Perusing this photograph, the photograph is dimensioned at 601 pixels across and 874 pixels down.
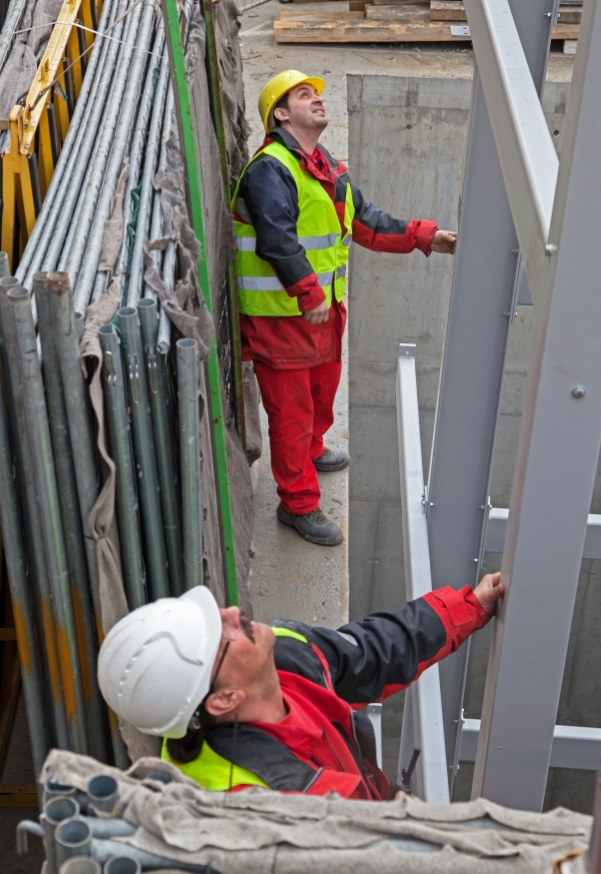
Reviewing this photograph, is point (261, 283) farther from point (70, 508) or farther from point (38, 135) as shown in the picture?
point (70, 508)

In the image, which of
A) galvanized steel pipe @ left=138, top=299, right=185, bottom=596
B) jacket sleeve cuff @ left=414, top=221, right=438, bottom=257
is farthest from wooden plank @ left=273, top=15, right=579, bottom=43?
galvanized steel pipe @ left=138, top=299, right=185, bottom=596

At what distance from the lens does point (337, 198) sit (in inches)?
190

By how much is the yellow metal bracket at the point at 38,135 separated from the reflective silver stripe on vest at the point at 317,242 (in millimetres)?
1280

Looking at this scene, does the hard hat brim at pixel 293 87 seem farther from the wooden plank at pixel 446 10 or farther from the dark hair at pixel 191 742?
the wooden plank at pixel 446 10

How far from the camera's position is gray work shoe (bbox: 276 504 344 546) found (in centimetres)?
527

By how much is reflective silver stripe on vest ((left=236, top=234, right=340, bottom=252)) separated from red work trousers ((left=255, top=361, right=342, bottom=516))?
609 mm

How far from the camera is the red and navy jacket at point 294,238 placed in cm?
444

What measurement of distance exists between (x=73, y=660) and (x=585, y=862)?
2.10 metres

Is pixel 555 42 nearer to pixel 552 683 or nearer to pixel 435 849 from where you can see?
pixel 552 683

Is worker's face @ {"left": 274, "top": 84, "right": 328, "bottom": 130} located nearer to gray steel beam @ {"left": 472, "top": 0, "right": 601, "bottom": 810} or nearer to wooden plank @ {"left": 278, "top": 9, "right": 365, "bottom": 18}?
gray steel beam @ {"left": 472, "top": 0, "right": 601, "bottom": 810}

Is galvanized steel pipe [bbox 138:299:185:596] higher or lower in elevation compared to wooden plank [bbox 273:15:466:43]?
lower

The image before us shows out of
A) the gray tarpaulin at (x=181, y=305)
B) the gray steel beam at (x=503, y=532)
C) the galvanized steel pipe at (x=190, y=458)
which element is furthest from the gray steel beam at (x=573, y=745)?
the galvanized steel pipe at (x=190, y=458)

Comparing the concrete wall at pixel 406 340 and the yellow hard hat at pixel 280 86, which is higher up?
the yellow hard hat at pixel 280 86

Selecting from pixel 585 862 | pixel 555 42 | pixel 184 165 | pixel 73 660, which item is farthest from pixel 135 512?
pixel 555 42
